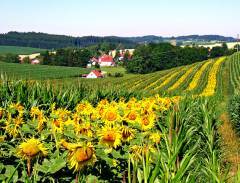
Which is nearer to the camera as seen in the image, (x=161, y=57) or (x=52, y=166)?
(x=52, y=166)

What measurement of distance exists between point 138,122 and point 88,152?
1.65 m

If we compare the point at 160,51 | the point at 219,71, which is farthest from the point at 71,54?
the point at 219,71

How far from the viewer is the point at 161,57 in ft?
385

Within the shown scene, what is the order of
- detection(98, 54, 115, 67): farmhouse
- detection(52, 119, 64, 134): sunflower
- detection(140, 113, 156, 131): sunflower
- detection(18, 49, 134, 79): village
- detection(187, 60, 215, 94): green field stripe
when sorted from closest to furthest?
detection(52, 119, 64, 134): sunflower, detection(140, 113, 156, 131): sunflower, detection(187, 60, 215, 94): green field stripe, detection(18, 49, 134, 79): village, detection(98, 54, 115, 67): farmhouse

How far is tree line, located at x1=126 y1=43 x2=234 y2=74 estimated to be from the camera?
363 feet

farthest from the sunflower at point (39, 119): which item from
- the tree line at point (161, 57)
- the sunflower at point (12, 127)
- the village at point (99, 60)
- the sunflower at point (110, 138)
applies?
the village at point (99, 60)

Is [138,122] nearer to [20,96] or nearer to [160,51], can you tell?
[20,96]

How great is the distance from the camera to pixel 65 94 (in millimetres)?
6777

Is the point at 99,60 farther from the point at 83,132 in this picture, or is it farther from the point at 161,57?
the point at 83,132

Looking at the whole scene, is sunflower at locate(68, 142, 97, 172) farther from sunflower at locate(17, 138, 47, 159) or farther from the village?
the village

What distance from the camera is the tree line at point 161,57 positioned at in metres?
111

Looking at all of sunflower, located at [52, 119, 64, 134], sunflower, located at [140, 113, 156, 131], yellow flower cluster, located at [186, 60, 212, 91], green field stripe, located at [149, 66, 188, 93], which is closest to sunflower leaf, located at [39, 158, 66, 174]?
sunflower, located at [52, 119, 64, 134]

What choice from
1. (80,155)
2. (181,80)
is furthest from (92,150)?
(181,80)

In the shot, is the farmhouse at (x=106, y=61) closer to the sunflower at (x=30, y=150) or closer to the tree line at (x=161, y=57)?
the tree line at (x=161, y=57)
